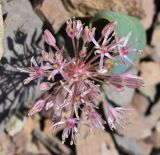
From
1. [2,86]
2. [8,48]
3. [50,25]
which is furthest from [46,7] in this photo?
[2,86]

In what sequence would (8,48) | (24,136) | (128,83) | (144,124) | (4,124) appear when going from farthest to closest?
(144,124) < (24,136) < (4,124) < (8,48) < (128,83)

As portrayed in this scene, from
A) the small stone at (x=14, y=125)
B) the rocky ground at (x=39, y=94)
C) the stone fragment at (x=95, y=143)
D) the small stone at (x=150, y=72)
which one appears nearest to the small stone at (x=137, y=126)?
the rocky ground at (x=39, y=94)

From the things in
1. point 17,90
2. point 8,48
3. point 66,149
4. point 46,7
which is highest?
point 46,7

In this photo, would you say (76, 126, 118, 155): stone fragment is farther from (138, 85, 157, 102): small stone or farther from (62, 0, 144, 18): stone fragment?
(62, 0, 144, 18): stone fragment

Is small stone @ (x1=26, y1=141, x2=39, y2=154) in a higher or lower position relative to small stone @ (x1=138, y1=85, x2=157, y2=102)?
lower

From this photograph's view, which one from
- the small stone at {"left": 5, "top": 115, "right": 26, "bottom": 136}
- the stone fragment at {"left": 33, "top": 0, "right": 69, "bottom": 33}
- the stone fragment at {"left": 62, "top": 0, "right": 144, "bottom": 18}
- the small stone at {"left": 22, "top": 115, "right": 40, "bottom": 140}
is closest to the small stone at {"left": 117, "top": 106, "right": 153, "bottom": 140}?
the small stone at {"left": 22, "top": 115, "right": 40, "bottom": 140}

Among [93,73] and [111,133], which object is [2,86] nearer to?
[93,73]

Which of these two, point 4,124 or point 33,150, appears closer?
point 4,124

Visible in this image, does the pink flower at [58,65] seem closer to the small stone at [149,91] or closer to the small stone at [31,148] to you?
the small stone at [31,148]
